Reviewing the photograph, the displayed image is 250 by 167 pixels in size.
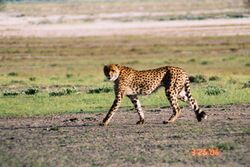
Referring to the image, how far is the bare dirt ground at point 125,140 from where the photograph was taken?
11.4 m

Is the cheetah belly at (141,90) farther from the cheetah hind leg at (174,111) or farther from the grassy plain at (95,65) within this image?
the grassy plain at (95,65)

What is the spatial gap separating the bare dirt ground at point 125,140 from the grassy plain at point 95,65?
81.7 inches

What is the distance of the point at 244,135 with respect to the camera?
13633 millimetres

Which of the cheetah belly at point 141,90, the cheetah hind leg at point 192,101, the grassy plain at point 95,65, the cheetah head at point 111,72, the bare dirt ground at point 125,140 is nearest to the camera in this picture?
the bare dirt ground at point 125,140

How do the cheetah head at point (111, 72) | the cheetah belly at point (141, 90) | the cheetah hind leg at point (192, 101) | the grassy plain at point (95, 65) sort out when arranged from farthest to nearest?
the grassy plain at point (95, 65) → the cheetah belly at point (141, 90) → the cheetah hind leg at point (192, 101) → the cheetah head at point (111, 72)

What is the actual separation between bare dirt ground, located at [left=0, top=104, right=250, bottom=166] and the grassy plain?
208 cm

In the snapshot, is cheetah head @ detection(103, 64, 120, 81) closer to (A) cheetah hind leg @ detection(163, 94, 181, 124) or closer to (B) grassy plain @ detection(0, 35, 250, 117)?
(A) cheetah hind leg @ detection(163, 94, 181, 124)

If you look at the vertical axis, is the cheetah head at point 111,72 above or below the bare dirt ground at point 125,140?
above

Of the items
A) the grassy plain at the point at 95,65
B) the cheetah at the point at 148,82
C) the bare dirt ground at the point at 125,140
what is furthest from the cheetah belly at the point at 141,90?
the grassy plain at the point at 95,65

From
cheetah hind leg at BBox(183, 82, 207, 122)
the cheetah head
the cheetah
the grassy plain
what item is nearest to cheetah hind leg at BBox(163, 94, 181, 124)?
the cheetah

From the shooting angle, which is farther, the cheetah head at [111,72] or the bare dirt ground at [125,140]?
the cheetah head at [111,72]

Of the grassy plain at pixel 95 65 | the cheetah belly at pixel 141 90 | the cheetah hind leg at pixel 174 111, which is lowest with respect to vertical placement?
the grassy plain at pixel 95 65

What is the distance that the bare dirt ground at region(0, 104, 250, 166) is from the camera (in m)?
11.4

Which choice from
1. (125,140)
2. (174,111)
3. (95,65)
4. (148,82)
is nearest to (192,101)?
(174,111)
